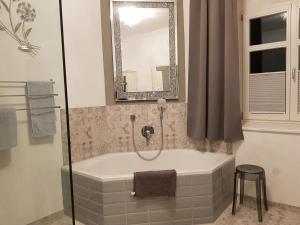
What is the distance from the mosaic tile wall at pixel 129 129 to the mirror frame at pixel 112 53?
108 millimetres

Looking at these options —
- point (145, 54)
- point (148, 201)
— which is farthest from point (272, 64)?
point (148, 201)

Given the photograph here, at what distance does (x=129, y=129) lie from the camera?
285 centimetres

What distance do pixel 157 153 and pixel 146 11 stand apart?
1661 millimetres

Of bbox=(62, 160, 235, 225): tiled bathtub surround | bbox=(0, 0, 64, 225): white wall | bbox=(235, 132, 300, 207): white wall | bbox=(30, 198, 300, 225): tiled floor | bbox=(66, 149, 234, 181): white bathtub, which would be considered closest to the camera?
bbox=(0, 0, 64, 225): white wall

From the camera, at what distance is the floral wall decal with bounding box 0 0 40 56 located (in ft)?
5.24

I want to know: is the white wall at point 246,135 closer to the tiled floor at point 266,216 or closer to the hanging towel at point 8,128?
the tiled floor at point 266,216

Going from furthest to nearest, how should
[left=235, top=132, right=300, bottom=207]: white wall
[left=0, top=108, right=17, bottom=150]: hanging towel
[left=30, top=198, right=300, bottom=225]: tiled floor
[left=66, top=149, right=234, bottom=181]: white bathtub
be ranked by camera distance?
[left=66, top=149, right=234, bottom=181]: white bathtub
[left=235, top=132, right=300, bottom=207]: white wall
[left=30, top=198, right=300, bottom=225]: tiled floor
[left=0, top=108, right=17, bottom=150]: hanging towel

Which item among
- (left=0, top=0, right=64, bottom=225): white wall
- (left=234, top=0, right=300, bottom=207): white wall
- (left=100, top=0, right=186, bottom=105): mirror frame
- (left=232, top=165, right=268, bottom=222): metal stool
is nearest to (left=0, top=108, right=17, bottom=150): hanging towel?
(left=0, top=0, right=64, bottom=225): white wall

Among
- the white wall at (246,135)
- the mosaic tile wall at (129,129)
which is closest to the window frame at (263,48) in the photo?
the white wall at (246,135)

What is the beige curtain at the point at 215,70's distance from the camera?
8.13ft

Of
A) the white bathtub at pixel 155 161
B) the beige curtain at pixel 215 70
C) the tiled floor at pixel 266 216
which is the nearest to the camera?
the tiled floor at pixel 266 216

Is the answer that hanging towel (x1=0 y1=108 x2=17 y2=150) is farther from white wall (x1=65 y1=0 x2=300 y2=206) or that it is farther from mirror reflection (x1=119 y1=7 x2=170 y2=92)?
mirror reflection (x1=119 y1=7 x2=170 y2=92)

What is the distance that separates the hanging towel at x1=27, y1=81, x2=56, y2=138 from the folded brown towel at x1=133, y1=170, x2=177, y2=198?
0.79 m

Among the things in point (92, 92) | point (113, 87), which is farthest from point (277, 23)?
point (92, 92)
